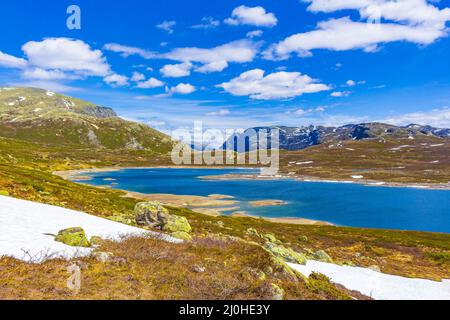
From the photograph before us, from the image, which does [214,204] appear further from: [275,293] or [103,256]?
[275,293]

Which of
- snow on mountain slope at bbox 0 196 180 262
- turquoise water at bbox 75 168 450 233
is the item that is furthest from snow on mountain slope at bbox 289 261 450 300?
turquoise water at bbox 75 168 450 233

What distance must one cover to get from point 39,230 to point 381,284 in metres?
23.5

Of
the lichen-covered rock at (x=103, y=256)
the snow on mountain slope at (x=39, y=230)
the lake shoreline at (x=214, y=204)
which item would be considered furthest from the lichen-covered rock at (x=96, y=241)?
the lake shoreline at (x=214, y=204)

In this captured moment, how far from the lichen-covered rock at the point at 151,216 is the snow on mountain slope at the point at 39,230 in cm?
587

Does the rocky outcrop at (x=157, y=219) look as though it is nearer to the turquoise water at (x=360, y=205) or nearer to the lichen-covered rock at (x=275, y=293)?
the lichen-covered rock at (x=275, y=293)

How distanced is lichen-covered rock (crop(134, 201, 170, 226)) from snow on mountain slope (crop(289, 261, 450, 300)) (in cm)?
1473

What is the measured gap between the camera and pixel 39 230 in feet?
66.6

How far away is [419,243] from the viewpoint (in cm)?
6053

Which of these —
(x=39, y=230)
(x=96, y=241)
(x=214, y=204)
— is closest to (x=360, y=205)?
(x=214, y=204)

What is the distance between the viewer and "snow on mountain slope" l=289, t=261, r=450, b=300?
72.2 feet

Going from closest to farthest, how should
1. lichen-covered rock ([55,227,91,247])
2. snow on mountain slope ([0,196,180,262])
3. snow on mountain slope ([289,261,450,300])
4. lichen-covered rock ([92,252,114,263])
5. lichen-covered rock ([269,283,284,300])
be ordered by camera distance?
lichen-covered rock ([269,283,284,300])
lichen-covered rock ([92,252,114,263])
snow on mountain slope ([0,196,180,262])
lichen-covered rock ([55,227,91,247])
snow on mountain slope ([289,261,450,300])

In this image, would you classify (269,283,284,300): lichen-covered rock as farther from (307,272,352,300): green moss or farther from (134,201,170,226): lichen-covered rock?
(134,201,170,226): lichen-covered rock
